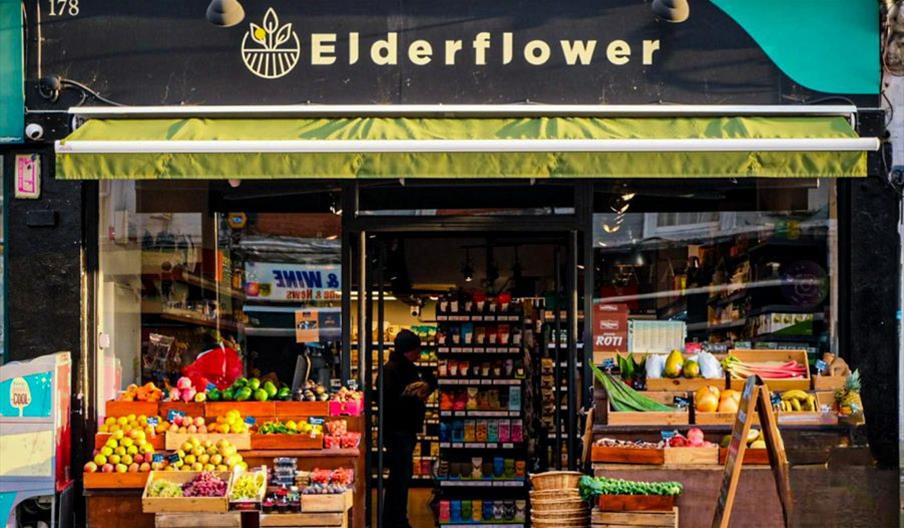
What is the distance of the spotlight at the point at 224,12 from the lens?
10.4 m

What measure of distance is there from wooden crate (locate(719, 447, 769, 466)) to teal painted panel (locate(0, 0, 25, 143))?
20.4 feet

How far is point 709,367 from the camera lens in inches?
405

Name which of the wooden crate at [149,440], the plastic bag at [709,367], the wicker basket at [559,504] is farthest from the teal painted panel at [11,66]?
the plastic bag at [709,367]

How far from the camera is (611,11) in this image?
420 inches

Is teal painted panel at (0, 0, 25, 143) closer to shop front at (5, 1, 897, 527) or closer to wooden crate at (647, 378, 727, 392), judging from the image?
shop front at (5, 1, 897, 527)

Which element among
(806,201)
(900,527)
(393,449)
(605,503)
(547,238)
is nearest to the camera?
(605,503)

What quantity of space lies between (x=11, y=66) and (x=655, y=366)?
5795 millimetres

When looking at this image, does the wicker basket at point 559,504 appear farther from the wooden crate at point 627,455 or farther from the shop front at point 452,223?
the wooden crate at point 627,455

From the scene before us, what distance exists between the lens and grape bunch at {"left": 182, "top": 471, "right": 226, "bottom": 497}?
950 centimetres

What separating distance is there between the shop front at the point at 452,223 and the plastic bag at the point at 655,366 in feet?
0.07

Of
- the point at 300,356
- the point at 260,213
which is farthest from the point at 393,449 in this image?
the point at 260,213

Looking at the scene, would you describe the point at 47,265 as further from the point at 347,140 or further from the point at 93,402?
the point at 347,140

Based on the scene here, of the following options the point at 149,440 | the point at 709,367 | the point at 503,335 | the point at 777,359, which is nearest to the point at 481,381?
the point at 503,335

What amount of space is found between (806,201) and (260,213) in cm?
461
